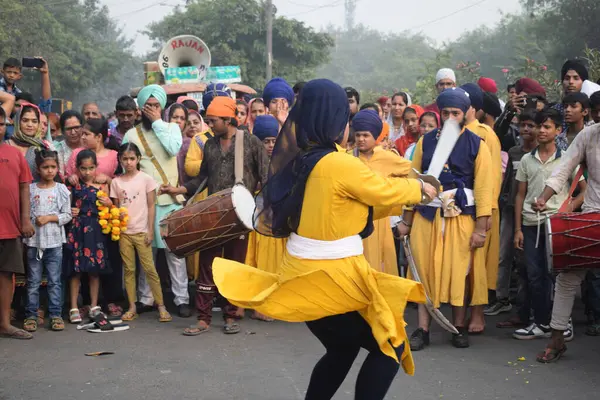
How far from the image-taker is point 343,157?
429 cm

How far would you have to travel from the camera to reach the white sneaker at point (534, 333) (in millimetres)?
7086

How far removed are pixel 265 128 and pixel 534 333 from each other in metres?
3.17

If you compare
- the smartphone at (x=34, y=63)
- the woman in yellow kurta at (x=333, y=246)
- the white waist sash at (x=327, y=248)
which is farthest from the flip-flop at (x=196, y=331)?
the smartphone at (x=34, y=63)

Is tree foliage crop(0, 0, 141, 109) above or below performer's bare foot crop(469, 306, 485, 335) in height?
above

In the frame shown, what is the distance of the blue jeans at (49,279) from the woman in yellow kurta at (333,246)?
3678 mm

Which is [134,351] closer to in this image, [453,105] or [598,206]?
[453,105]

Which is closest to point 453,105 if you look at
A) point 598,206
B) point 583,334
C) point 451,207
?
point 451,207

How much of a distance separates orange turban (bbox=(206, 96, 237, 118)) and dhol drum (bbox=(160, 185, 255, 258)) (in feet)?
2.56

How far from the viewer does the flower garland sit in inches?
313

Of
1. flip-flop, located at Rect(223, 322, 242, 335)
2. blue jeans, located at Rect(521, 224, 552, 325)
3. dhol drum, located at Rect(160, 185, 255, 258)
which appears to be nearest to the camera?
dhol drum, located at Rect(160, 185, 255, 258)

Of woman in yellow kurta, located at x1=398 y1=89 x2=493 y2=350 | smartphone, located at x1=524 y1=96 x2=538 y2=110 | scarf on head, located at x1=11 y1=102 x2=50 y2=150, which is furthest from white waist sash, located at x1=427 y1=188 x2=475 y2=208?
scarf on head, located at x1=11 y1=102 x2=50 y2=150

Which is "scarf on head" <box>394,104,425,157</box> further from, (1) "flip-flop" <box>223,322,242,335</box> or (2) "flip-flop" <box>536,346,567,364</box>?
(2) "flip-flop" <box>536,346,567,364</box>

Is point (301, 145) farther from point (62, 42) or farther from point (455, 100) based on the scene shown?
point (62, 42)

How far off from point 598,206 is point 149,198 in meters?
4.20
